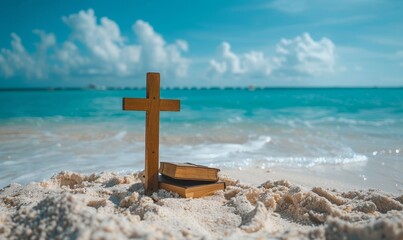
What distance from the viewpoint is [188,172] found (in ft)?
14.5

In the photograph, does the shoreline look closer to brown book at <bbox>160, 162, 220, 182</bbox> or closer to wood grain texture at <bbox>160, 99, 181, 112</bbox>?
brown book at <bbox>160, 162, 220, 182</bbox>

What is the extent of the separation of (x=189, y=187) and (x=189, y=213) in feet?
1.87

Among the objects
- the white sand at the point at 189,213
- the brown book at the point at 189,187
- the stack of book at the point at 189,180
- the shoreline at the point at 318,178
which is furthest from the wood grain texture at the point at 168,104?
the shoreline at the point at 318,178

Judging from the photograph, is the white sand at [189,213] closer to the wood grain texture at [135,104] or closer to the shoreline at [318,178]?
the wood grain texture at [135,104]

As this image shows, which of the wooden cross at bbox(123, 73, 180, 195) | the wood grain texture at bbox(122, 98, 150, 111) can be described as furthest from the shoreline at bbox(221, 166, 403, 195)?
the wood grain texture at bbox(122, 98, 150, 111)

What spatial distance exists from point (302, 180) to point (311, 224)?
2686 mm

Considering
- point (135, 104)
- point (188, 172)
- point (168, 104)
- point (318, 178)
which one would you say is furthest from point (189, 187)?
point (318, 178)

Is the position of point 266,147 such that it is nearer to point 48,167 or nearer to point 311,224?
point 48,167

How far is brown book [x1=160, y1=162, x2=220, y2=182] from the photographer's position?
4.38m

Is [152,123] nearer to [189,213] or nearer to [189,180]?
[189,180]

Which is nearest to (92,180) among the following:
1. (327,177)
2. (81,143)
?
(327,177)

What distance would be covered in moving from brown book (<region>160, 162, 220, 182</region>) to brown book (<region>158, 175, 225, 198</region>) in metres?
0.08

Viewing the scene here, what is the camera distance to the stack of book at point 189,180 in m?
4.36

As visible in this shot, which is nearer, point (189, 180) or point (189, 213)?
point (189, 213)
